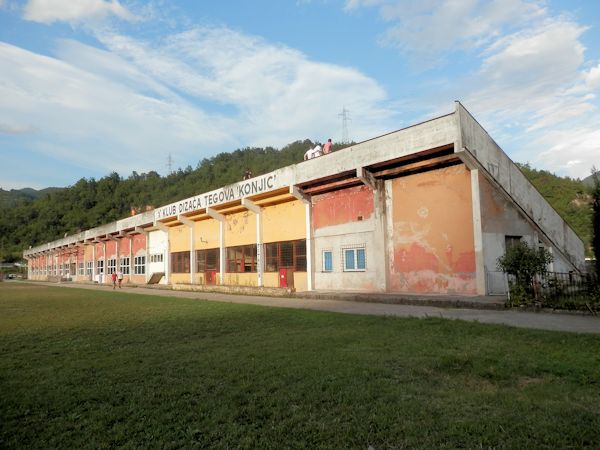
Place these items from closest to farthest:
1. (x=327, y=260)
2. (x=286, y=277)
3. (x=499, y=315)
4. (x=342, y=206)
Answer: (x=499, y=315), (x=342, y=206), (x=327, y=260), (x=286, y=277)

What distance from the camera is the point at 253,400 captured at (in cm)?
506

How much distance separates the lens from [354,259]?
21.0 m

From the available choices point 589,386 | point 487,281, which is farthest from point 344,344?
point 487,281

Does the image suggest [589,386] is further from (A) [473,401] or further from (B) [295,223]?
(B) [295,223]

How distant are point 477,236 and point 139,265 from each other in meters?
34.6

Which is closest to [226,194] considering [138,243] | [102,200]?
[138,243]

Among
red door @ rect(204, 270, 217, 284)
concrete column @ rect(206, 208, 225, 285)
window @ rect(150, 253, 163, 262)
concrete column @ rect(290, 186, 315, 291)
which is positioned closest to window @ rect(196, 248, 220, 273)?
red door @ rect(204, 270, 217, 284)

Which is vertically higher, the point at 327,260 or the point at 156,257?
the point at 156,257

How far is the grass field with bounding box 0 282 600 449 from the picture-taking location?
4066 millimetres

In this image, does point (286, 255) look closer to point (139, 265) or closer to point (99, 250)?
point (139, 265)

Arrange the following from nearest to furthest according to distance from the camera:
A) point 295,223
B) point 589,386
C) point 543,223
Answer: point 589,386 → point 543,223 → point 295,223

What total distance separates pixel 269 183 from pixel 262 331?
50.8 ft

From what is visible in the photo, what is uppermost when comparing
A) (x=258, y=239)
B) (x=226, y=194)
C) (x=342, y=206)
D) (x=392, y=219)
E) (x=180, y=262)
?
(x=226, y=194)

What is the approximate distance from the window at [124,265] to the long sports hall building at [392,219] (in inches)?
689
